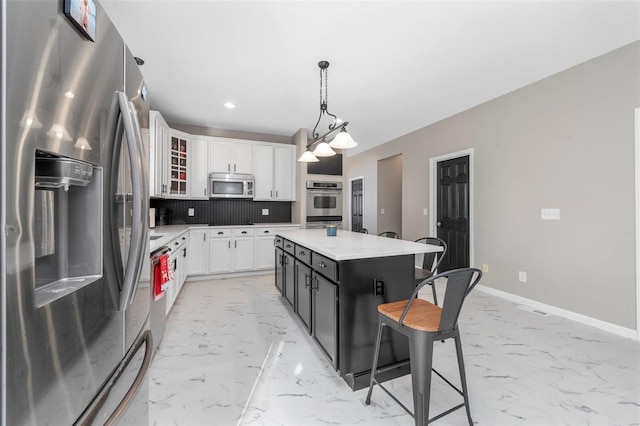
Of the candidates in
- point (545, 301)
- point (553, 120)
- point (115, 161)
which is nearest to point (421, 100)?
point (553, 120)

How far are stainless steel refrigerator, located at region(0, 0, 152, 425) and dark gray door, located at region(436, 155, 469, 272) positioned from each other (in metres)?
4.22

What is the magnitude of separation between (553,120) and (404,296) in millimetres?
2801

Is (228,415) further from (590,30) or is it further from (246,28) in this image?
(590,30)

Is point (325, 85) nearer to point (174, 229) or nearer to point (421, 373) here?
point (174, 229)

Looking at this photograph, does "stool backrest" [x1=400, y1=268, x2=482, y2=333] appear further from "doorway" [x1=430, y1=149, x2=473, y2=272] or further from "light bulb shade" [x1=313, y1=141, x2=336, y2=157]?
"doorway" [x1=430, y1=149, x2=473, y2=272]

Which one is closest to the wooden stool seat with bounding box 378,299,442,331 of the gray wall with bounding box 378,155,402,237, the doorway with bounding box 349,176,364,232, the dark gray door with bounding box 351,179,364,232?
the gray wall with bounding box 378,155,402,237

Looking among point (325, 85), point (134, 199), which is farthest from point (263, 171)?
point (134, 199)

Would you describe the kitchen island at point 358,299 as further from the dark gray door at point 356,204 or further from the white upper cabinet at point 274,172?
the dark gray door at point 356,204

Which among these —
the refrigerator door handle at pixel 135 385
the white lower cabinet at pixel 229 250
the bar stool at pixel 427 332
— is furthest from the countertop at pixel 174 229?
the bar stool at pixel 427 332

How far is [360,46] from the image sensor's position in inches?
99.9

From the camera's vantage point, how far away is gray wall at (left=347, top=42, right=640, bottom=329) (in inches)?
101

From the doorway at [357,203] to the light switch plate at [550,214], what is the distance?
14.2 feet

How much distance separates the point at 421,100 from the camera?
379 cm

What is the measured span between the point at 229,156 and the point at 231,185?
506 mm
